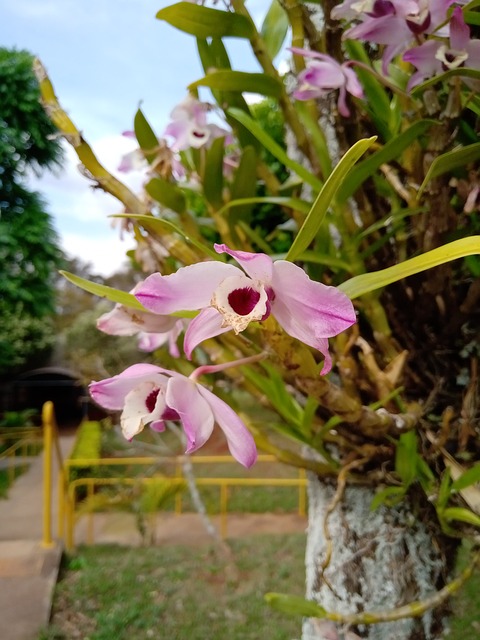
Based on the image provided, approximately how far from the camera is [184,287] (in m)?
0.21

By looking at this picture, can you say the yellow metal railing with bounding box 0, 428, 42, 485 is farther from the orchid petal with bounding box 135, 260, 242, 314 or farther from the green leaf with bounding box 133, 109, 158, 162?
the orchid petal with bounding box 135, 260, 242, 314

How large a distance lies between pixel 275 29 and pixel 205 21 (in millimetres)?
A: 136

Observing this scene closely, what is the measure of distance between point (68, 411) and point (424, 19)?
919 centimetres

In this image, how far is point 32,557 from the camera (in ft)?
8.63

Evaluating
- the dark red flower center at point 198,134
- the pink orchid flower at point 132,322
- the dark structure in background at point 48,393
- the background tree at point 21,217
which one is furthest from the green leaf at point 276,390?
the dark structure in background at point 48,393

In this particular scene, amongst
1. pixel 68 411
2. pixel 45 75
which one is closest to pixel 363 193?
pixel 45 75

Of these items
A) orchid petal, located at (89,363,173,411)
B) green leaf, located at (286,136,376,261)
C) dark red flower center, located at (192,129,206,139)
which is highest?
dark red flower center, located at (192,129,206,139)

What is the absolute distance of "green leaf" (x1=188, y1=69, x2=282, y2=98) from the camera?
381 millimetres

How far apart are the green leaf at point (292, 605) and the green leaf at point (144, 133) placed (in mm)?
355

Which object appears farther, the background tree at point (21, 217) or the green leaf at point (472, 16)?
the background tree at point (21, 217)

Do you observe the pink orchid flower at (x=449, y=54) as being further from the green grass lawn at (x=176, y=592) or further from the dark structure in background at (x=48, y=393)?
the dark structure in background at (x=48, y=393)

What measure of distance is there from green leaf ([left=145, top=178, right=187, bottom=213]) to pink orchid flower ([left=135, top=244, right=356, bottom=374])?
230 millimetres

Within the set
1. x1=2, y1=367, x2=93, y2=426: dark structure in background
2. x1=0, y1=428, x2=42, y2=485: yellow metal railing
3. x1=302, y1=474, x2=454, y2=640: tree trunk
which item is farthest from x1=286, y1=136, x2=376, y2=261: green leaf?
x1=2, y1=367, x2=93, y2=426: dark structure in background

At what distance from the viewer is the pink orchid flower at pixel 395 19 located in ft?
1.10
